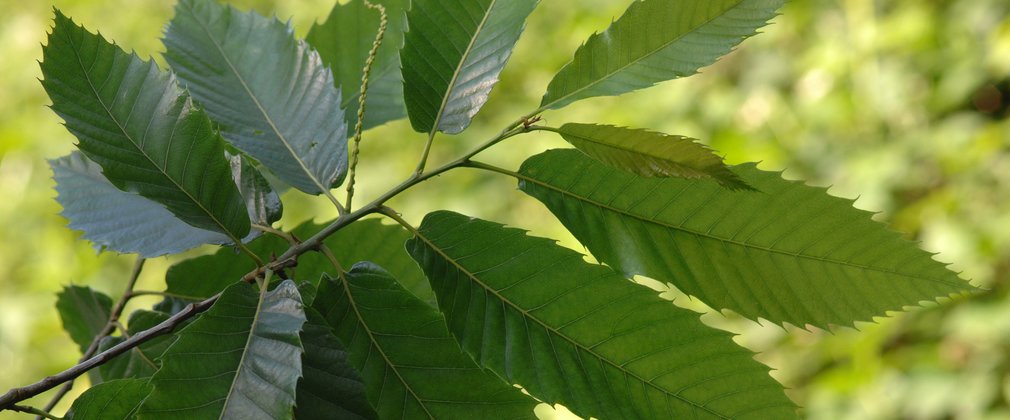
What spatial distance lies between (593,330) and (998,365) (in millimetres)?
2186

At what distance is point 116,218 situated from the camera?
68cm

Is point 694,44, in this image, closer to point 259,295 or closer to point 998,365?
point 259,295

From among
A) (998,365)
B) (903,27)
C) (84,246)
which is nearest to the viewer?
(998,365)

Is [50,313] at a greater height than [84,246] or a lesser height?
lesser

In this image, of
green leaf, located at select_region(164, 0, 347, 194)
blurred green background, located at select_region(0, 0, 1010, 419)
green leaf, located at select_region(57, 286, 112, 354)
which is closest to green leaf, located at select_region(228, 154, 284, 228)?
green leaf, located at select_region(164, 0, 347, 194)

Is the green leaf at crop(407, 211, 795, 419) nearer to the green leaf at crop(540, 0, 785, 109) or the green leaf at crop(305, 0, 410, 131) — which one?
the green leaf at crop(540, 0, 785, 109)

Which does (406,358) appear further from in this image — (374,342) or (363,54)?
(363,54)

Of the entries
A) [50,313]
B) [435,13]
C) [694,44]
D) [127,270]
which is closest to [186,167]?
[435,13]

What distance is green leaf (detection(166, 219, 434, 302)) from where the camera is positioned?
70 centimetres

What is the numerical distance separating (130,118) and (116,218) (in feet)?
0.63

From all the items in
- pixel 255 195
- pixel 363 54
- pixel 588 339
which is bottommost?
pixel 588 339

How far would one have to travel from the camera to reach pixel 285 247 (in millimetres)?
673

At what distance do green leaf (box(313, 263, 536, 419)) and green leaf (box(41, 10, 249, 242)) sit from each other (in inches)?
4.3

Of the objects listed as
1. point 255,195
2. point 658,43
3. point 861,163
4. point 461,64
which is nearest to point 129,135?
point 255,195
